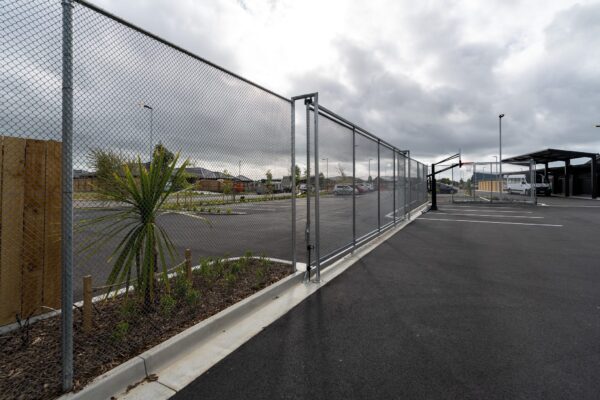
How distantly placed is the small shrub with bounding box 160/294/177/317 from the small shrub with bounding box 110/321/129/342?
14.6 inches

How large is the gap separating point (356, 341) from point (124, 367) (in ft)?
6.34

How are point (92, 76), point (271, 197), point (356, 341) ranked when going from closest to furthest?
point (92, 76) < point (356, 341) < point (271, 197)

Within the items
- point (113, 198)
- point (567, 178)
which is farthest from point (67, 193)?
point (567, 178)

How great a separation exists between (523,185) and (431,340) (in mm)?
30730

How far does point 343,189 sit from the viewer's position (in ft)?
19.1

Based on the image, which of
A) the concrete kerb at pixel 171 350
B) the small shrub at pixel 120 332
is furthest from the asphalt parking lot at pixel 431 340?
the small shrub at pixel 120 332

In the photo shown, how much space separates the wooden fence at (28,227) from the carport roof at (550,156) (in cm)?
3144

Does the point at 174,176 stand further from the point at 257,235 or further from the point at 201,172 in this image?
the point at 257,235

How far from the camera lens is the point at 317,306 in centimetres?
352

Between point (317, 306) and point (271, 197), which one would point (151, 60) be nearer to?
point (271, 197)

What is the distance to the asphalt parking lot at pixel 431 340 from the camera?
210cm

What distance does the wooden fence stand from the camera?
2559 mm

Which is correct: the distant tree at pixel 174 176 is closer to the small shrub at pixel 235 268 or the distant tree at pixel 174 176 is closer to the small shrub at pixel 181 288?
the small shrub at pixel 181 288

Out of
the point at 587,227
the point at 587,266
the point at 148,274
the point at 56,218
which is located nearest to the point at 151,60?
the point at 56,218
